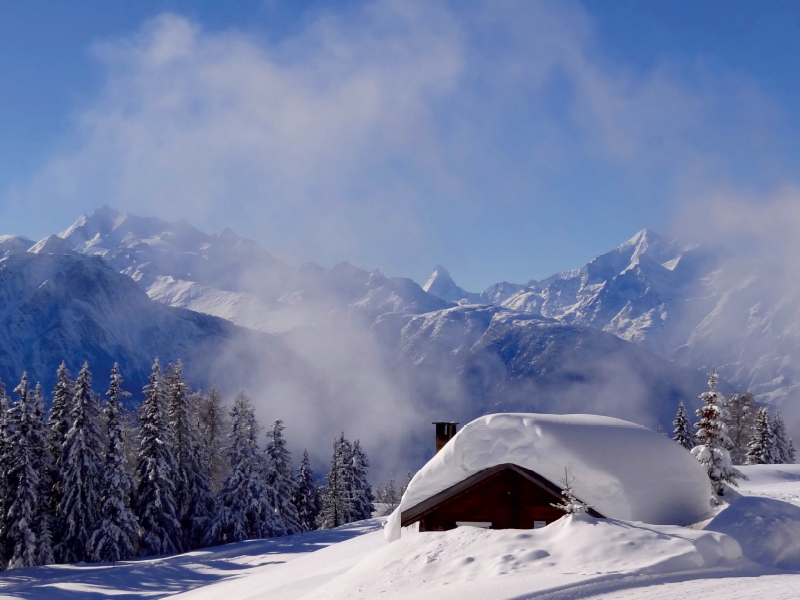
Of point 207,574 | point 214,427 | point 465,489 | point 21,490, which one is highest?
point 214,427

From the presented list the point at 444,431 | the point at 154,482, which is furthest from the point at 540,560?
the point at 154,482

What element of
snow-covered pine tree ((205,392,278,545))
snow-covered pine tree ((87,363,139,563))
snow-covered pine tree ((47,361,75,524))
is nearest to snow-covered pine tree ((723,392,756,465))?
snow-covered pine tree ((205,392,278,545))

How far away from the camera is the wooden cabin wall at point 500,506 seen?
17703mm

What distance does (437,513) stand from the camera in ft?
59.7

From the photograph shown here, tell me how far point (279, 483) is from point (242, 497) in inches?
195

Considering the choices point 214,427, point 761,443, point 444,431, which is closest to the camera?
point 444,431

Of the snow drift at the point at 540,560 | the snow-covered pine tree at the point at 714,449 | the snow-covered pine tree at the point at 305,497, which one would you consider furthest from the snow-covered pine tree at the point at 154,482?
the snow-covered pine tree at the point at 714,449

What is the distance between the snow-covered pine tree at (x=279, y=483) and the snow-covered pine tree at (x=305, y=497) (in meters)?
7.03

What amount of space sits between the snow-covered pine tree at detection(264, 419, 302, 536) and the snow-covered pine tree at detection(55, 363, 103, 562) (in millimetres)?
11942

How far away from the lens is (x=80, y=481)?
123 feet

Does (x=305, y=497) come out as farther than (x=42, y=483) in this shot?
Yes

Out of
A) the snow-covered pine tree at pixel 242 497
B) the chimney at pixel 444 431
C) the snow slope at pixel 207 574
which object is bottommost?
the snow slope at pixel 207 574

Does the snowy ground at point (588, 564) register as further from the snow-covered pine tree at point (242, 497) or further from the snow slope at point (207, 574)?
the snow-covered pine tree at point (242, 497)

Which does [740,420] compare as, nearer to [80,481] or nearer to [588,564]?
[80,481]
